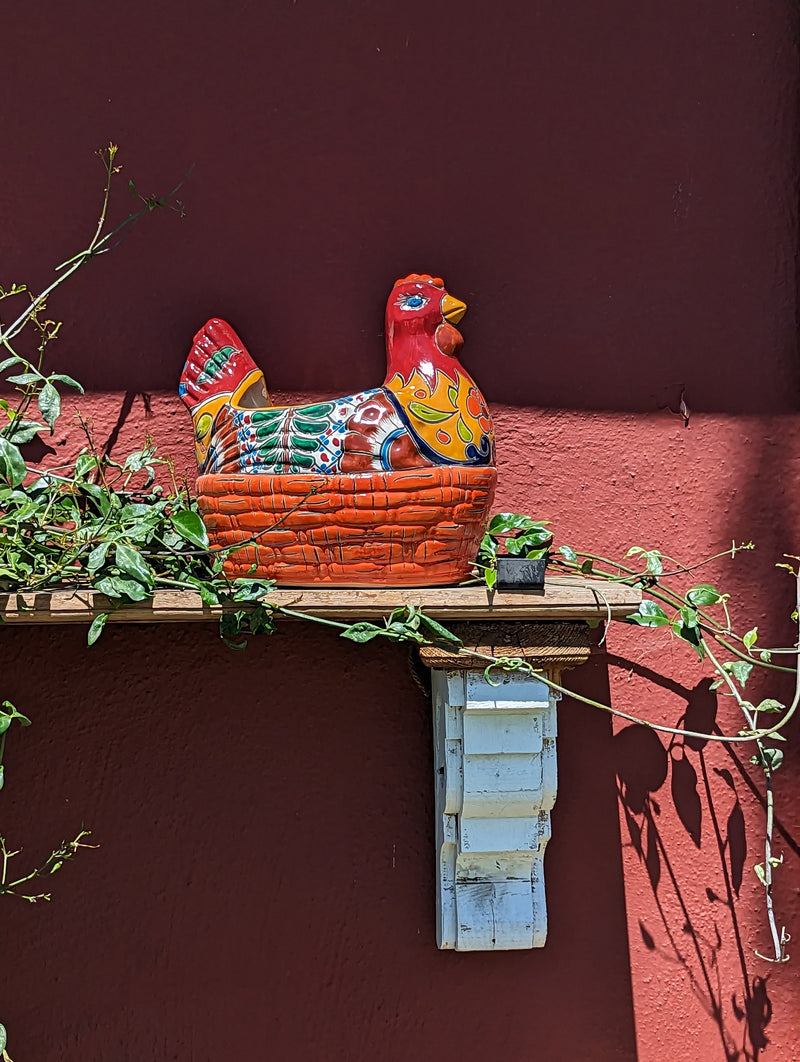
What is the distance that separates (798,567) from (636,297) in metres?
0.41

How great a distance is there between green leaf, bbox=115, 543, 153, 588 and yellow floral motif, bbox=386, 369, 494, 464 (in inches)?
12.2

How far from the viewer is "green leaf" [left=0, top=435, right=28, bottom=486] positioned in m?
1.17

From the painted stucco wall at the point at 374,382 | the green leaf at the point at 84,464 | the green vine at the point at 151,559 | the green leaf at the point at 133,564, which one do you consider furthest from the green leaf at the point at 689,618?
the green leaf at the point at 84,464

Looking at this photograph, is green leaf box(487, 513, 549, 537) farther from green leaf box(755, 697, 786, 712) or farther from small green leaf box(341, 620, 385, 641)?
green leaf box(755, 697, 786, 712)

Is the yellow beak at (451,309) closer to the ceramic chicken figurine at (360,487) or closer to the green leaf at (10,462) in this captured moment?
the ceramic chicken figurine at (360,487)

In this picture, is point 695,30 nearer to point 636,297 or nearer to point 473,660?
point 636,297

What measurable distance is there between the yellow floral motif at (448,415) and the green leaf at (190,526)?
0.81 feet

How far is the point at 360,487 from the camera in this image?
1.16 metres

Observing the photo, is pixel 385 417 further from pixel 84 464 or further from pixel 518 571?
pixel 84 464

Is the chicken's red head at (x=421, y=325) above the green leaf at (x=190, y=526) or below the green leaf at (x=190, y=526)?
above

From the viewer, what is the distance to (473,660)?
47.4 inches

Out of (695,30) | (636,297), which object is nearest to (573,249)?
(636,297)

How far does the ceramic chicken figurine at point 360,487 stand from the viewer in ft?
3.81

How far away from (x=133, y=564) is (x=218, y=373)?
286mm
